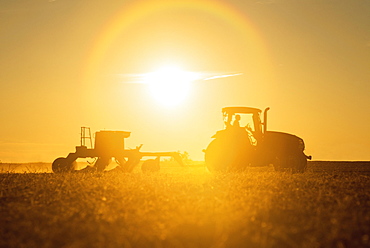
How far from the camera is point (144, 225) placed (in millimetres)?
5973

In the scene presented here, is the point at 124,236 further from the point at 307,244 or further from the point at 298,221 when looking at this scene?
the point at 298,221

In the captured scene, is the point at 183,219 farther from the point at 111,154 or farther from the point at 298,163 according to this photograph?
the point at 111,154

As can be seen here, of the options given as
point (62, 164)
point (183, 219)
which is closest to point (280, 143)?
point (62, 164)

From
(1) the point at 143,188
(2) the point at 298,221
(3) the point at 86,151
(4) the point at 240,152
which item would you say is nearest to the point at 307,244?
(2) the point at 298,221

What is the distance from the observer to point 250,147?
17.3 metres

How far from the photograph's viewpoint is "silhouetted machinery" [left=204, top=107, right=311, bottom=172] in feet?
56.6

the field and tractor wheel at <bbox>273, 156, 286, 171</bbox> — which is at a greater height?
the field

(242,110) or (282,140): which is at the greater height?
(242,110)

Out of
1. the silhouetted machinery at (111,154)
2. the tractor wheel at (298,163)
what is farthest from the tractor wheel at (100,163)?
the tractor wheel at (298,163)

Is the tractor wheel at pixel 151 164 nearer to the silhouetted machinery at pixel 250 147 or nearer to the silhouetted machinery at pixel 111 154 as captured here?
the silhouetted machinery at pixel 111 154

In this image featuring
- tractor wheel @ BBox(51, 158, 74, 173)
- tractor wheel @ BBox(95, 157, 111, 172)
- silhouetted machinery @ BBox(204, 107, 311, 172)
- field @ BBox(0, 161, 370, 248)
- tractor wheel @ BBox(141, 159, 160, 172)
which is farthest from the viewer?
tractor wheel @ BBox(95, 157, 111, 172)

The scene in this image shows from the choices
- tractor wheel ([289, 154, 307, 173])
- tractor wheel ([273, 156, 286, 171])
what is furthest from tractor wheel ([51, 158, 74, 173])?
tractor wheel ([289, 154, 307, 173])

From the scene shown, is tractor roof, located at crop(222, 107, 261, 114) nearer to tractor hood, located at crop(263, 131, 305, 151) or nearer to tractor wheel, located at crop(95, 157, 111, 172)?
tractor hood, located at crop(263, 131, 305, 151)

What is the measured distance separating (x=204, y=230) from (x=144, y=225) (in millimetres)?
857
